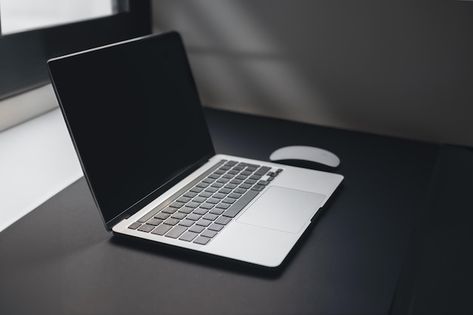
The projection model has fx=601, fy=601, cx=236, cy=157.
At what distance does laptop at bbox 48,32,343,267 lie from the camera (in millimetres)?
907

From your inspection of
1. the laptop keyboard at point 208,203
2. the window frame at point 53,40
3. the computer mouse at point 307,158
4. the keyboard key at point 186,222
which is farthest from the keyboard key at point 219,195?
the window frame at point 53,40

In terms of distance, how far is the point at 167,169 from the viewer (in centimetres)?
109

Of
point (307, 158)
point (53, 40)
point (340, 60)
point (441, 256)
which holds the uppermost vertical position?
point (53, 40)

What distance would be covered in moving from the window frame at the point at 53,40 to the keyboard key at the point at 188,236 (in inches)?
23.9

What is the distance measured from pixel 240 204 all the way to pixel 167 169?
0.16m

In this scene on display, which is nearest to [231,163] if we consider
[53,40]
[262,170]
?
[262,170]

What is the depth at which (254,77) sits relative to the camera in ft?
5.27

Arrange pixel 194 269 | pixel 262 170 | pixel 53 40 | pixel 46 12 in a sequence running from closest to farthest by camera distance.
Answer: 1. pixel 194 269
2. pixel 262 170
3. pixel 53 40
4. pixel 46 12

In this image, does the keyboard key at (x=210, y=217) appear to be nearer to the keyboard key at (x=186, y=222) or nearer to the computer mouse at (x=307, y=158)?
the keyboard key at (x=186, y=222)

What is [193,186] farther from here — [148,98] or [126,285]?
[126,285]

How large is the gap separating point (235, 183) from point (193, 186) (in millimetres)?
79

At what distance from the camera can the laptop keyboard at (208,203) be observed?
36.6 inches

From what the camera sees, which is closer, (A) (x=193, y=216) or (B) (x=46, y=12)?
(A) (x=193, y=216)

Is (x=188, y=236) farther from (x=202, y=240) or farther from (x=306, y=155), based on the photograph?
(x=306, y=155)
